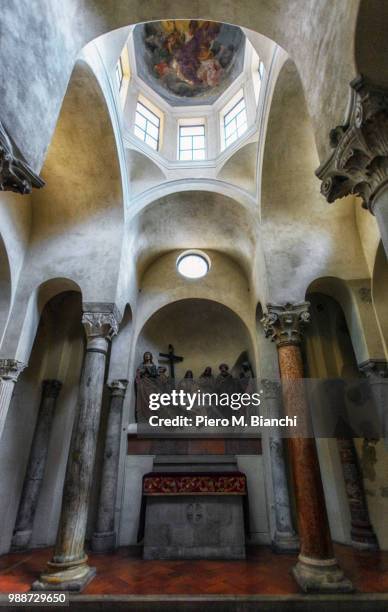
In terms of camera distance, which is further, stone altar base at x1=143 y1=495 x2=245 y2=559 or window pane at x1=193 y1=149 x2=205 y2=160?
window pane at x1=193 y1=149 x2=205 y2=160

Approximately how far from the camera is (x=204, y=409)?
9227 millimetres

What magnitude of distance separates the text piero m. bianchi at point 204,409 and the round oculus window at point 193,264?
3.56m

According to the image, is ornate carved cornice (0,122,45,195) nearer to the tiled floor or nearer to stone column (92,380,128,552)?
the tiled floor

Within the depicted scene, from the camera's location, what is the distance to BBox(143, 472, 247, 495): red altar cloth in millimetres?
6449

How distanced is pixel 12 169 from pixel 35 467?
23.7ft

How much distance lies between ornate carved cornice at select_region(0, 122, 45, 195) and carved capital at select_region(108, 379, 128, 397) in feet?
19.1

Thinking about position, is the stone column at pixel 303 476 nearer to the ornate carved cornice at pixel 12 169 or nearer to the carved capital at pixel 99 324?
the carved capital at pixel 99 324

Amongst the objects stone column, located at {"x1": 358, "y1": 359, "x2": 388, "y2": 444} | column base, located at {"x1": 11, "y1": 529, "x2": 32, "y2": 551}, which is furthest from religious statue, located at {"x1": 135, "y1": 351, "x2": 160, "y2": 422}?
stone column, located at {"x1": 358, "y1": 359, "x2": 388, "y2": 444}

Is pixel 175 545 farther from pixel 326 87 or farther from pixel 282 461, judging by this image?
pixel 326 87

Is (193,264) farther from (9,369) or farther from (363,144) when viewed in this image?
(363,144)

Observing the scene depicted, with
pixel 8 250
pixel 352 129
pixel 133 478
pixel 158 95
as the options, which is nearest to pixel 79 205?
pixel 8 250

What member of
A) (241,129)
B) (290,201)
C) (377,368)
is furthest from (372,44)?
(241,129)

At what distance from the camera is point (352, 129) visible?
2.84 meters

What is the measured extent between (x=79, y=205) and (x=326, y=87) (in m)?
5.39
